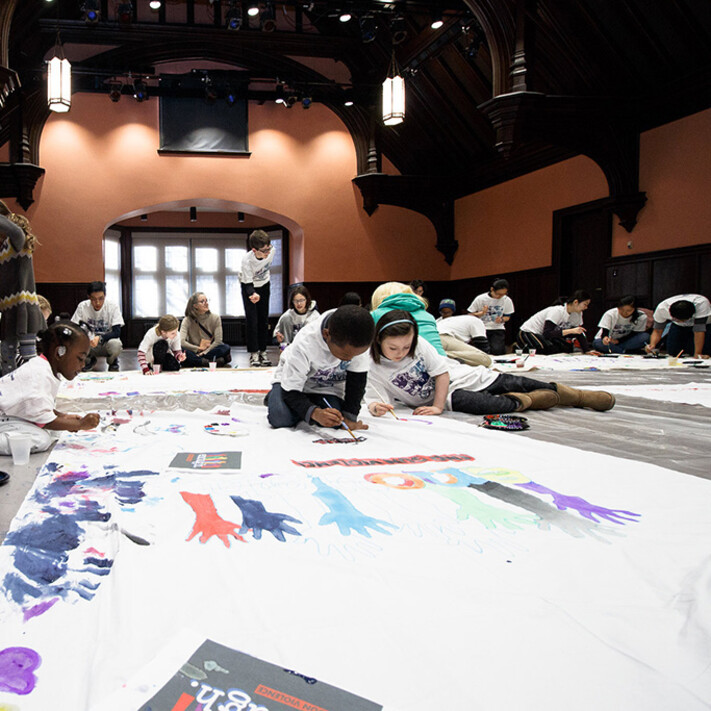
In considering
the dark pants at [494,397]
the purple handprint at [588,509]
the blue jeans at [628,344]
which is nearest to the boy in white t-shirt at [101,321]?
the dark pants at [494,397]

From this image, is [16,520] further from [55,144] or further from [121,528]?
[55,144]

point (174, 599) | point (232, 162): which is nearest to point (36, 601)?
point (174, 599)

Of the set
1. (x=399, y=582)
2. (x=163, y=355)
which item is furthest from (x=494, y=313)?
(x=399, y=582)

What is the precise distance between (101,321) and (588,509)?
5.57 meters

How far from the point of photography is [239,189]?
909 centimetres

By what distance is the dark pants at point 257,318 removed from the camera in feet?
19.4

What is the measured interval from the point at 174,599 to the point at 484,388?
223 cm

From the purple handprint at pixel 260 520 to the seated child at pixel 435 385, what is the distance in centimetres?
112

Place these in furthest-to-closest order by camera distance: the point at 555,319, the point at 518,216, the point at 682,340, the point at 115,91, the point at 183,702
Answer: the point at 518,216 < the point at 115,91 < the point at 555,319 < the point at 682,340 < the point at 183,702

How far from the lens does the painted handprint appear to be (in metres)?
1.24

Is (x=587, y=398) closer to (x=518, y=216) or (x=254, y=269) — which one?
(x=254, y=269)

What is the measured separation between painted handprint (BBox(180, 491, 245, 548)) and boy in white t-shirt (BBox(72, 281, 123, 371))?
474 cm

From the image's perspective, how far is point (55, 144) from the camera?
839cm

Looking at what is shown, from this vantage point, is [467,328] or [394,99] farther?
[394,99]
